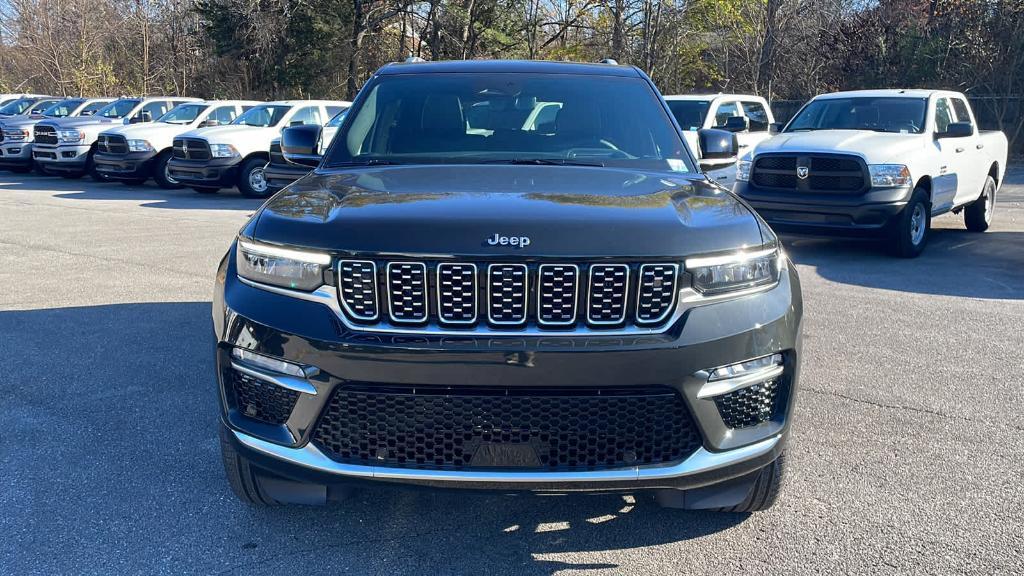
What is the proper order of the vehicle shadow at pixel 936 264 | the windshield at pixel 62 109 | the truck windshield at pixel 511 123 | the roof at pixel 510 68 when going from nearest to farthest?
the truck windshield at pixel 511 123 → the roof at pixel 510 68 → the vehicle shadow at pixel 936 264 → the windshield at pixel 62 109

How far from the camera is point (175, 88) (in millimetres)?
35812

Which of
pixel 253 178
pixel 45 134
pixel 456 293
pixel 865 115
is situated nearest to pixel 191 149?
pixel 253 178

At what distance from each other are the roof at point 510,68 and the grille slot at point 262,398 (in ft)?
7.60

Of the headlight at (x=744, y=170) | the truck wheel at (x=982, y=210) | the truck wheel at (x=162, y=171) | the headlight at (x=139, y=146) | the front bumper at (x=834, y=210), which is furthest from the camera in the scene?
the truck wheel at (x=162, y=171)

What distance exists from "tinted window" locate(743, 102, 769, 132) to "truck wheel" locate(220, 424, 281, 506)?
12.4m

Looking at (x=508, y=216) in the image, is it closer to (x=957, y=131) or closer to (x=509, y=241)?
(x=509, y=241)

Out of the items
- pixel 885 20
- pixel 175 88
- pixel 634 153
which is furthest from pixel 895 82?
pixel 175 88

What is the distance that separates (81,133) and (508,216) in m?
19.7

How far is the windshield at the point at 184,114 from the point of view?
62.6 feet

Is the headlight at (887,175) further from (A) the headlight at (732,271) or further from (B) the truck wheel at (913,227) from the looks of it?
(A) the headlight at (732,271)

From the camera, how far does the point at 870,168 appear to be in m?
9.24

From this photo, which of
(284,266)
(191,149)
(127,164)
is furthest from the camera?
(127,164)

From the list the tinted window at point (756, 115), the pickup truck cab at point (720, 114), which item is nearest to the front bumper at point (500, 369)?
the pickup truck cab at point (720, 114)

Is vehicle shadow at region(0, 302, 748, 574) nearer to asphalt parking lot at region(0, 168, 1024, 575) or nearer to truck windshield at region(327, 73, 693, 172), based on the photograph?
asphalt parking lot at region(0, 168, 1024, 575)
